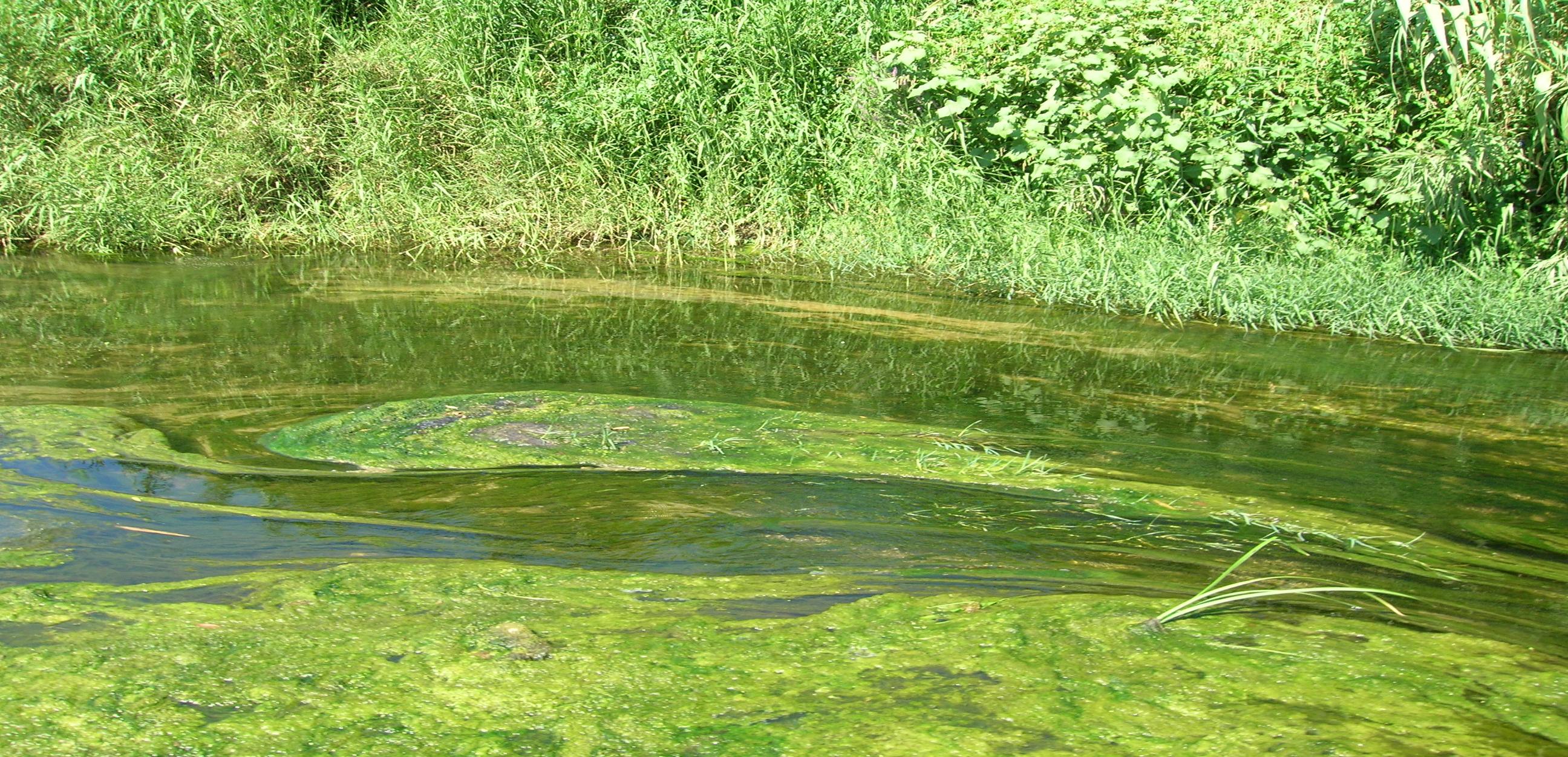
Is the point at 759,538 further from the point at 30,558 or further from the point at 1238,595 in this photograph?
the point at 30,558

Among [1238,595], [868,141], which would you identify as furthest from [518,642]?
[868,141]

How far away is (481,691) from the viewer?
172cm

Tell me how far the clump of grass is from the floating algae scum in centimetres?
3

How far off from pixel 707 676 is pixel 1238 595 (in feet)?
2.94

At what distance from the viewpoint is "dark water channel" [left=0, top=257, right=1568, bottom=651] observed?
2.41m

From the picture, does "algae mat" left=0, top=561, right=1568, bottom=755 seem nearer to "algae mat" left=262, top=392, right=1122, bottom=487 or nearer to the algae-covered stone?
the algae-covered stone

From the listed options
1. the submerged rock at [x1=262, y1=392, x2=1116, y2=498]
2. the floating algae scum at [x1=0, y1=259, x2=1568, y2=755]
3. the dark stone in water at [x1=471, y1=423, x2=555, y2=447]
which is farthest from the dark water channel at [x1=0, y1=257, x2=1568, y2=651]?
the dark stone in water at [x1=471, y1=423, x2=555, y2=447]

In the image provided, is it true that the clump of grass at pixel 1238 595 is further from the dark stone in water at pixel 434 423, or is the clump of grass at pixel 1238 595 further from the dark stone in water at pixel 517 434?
the dark stone in water at pixel 434 423

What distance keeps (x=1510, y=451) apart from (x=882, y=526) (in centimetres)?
214

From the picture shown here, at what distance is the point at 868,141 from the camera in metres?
6.89

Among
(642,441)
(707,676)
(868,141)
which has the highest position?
(868,141)

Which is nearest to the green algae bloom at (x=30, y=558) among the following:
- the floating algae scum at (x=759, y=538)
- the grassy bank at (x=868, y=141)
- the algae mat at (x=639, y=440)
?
the floating algae scum at (x=759, y=538)

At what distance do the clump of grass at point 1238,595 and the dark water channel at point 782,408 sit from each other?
81mm

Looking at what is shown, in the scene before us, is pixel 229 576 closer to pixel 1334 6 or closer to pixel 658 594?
pixel 658 594
